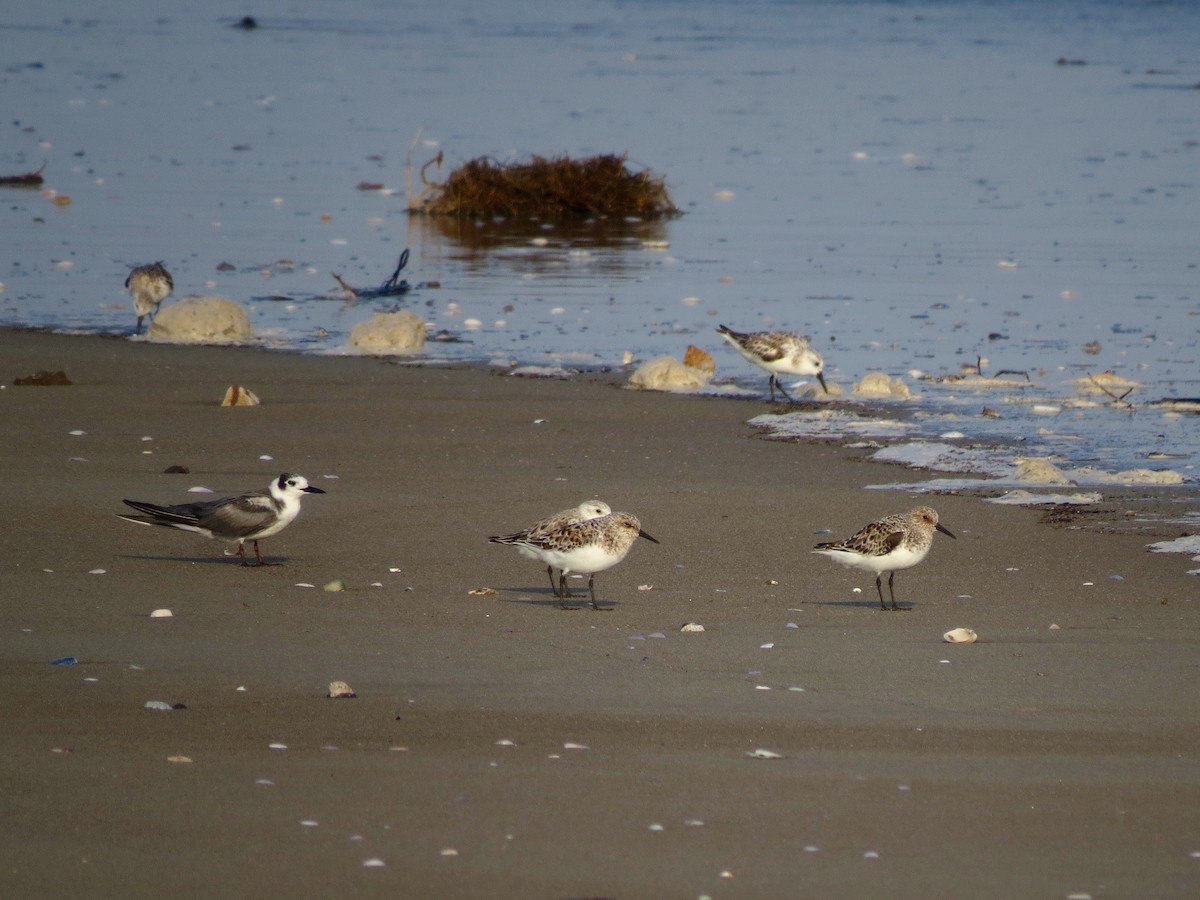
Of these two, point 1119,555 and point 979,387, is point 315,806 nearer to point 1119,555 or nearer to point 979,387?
point 1119,555

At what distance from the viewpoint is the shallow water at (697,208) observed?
624 inches

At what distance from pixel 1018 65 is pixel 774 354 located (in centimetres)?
3796

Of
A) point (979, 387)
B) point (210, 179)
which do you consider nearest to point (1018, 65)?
point (210, 179)

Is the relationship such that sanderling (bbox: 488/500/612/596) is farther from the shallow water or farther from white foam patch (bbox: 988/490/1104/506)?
the shallow water

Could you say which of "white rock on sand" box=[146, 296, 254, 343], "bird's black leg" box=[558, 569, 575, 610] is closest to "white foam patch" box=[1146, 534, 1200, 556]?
"bird's black leg" box=[558, 569, 575, 610]

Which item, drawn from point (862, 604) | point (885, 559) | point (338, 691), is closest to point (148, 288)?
point (862, 604)

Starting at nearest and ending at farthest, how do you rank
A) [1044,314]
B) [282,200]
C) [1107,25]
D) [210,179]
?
[1044,314]
[282,200]
[210,179]
[1107,25]

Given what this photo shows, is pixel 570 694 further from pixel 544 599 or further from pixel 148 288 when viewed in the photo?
pixel 148 288

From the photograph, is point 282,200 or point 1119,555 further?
point 282,200

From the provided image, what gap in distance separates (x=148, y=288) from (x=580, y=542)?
8671 millimetres

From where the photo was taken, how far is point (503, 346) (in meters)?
15.6

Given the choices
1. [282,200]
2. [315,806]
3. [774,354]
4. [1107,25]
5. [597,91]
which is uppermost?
[1107,25]

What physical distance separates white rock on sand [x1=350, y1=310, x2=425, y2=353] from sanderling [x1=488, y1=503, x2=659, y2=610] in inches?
268

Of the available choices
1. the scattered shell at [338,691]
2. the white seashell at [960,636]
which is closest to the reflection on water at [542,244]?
the white seashell at [960,636]
